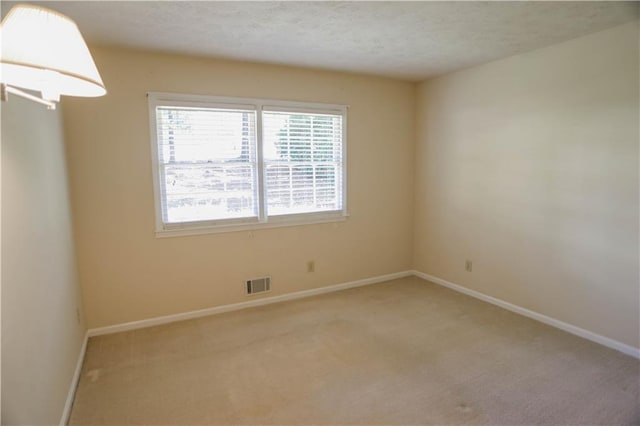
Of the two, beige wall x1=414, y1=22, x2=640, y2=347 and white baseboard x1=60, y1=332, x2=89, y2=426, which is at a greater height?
beige wall x1=414, y1=22, x2=640, y2=347

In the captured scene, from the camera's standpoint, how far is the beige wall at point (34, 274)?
145cm

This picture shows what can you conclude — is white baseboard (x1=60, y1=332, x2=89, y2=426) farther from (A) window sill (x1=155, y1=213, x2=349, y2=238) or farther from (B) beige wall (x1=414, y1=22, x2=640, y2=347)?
(B) beige wall (x1=414, y1=22, x2=640, y2=347)

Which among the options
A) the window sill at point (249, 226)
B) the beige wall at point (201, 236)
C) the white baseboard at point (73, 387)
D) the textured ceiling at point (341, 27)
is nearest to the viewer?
the white baseboard at point (73, 387)

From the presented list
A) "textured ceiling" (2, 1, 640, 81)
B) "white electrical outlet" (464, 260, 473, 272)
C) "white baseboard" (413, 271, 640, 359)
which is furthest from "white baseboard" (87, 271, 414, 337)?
"textured ceiling" (2, 1, 640, 81)

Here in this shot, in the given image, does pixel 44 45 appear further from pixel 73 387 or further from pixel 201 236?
pixel 201 236

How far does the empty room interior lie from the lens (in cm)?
215

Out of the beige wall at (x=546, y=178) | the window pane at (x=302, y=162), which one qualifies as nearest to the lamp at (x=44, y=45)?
the window pane at (x=302, y=162)

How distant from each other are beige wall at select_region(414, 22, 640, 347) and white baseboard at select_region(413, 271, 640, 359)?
0.05 metres

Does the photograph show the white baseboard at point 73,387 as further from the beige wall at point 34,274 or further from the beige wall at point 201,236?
the beige wall at point 201,236

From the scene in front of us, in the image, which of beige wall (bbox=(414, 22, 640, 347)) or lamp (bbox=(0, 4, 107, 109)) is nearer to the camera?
lamp (bbox=(0, 4, 107, 109))

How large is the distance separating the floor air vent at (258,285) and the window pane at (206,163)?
0.69 meters

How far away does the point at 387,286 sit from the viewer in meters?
4.33

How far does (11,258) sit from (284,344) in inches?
76.6

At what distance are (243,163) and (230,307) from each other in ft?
4.69
